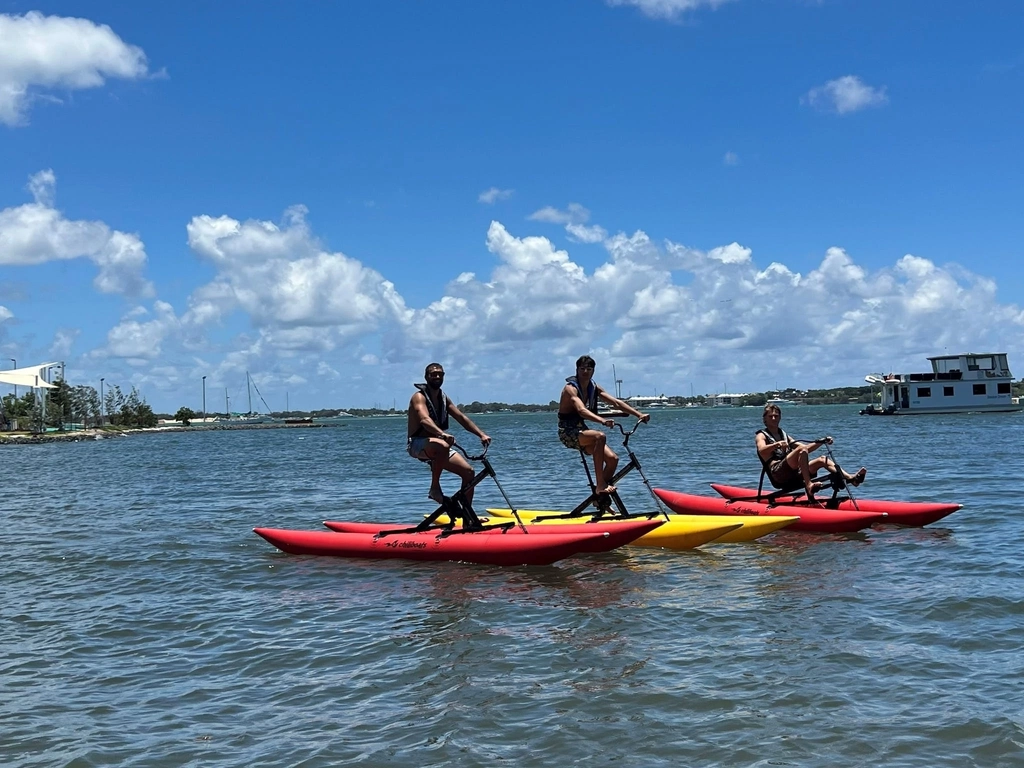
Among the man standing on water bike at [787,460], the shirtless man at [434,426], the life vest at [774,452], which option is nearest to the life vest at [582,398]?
the shirtless man at [434,426]

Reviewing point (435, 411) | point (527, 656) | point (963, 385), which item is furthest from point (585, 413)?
point (963, 385)

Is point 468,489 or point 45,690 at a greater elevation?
point 468,489

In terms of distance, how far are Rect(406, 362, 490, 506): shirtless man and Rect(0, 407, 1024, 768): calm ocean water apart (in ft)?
4.76

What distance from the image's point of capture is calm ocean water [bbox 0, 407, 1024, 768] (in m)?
5.93

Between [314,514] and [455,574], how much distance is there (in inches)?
372

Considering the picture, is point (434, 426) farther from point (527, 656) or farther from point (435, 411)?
point (527, 656)

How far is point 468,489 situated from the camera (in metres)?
12.1

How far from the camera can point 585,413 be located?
39.7 ft

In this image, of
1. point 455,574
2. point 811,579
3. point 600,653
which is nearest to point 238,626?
point 455,574

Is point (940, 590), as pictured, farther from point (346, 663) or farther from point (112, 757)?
point (112, 757)

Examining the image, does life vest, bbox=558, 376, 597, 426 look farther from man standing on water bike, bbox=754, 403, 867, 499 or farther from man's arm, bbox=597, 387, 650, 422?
man standing on water bike, bbox=754, 403, 867, 499

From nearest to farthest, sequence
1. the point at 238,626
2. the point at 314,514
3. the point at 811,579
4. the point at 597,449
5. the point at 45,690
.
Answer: the point at 45,690 < the point at 238,626 < the point at 811,579 < the point at 597,449 < the point at 314,514

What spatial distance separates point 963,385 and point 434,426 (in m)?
78.8

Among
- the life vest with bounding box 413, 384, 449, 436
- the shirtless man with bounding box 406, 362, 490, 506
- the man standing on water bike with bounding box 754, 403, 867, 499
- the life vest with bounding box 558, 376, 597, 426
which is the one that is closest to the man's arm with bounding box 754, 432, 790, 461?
the man standing on water bike with bounding box 754, 403, 867, 499
